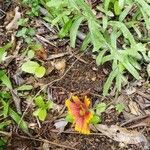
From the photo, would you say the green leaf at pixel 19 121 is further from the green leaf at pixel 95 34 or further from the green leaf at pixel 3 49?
the green leaf at pixel 95 34

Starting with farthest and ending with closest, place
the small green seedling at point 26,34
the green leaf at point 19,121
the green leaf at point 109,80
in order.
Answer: the small green seedling at point 26,34
the green leaf at point 109,80
the green leaf at point 19,121

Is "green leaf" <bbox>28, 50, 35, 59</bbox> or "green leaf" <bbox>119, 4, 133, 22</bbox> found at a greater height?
"green leaf" <bbox>28, 50, 35, 59</bbox>

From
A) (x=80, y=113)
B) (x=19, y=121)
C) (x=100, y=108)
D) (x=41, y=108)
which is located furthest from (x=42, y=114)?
(x=100, y=108)

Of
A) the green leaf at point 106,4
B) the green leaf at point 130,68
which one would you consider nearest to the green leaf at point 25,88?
the green leaf at point 130,68

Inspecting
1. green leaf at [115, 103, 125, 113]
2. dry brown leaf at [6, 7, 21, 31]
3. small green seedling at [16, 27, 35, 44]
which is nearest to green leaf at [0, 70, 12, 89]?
small green seedling at [16, 27, 35, 44]

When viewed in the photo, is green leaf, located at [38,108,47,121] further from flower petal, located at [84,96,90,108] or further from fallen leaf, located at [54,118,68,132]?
flower petal, located at [84,96,90,108]

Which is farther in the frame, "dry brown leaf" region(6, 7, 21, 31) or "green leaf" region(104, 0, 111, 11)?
"dry brown leaf" region(6, 7, 21, 31)

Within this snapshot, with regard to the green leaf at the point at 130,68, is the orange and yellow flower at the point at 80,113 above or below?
above
